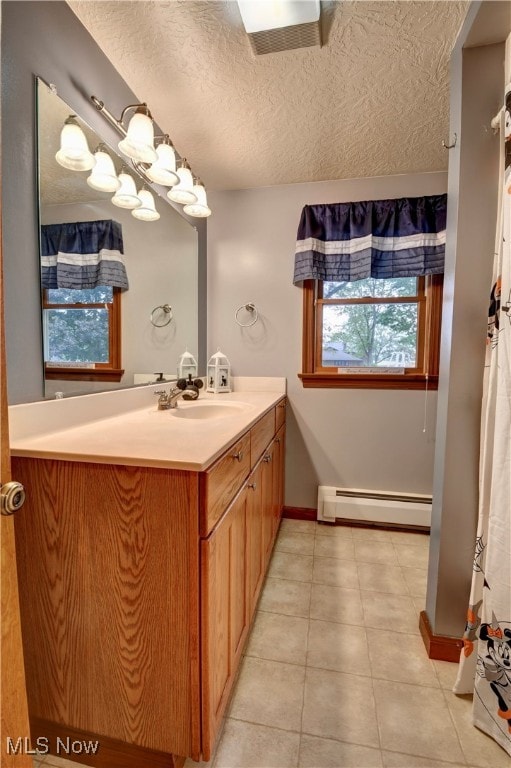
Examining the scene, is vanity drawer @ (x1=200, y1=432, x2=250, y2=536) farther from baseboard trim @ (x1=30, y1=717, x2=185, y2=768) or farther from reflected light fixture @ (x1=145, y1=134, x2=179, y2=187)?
reflected light fixture @ (x1=145, y1=134, x2=179, y2=187)

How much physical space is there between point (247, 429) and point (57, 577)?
2.25 ft

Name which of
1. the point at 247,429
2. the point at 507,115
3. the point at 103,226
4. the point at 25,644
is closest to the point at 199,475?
the point at 247,429

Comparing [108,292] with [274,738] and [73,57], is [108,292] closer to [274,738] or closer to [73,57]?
[73,57]

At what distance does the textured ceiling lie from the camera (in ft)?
3.79

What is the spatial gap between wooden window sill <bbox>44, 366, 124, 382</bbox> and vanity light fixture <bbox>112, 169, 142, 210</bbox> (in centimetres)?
72

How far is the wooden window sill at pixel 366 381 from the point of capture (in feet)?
7.09

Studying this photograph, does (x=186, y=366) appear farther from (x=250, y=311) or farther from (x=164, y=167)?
(x=164, y=167)

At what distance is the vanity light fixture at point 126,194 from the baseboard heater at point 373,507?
2.02 meters

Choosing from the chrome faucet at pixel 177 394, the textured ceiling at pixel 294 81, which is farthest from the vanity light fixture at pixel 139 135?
the chrome faucet at pixel 177 394

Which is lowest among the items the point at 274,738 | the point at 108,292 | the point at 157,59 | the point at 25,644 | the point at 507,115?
the point at 274,738

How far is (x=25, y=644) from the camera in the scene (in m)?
0.91

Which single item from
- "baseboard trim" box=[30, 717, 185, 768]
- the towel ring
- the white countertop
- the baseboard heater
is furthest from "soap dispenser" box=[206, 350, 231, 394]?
"baseboard trim" box=[30, 717, 185, 768]

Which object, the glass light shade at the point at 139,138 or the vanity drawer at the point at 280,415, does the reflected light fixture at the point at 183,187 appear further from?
the vanity drawer at the point at 280,415

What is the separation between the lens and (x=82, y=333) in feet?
4.10
